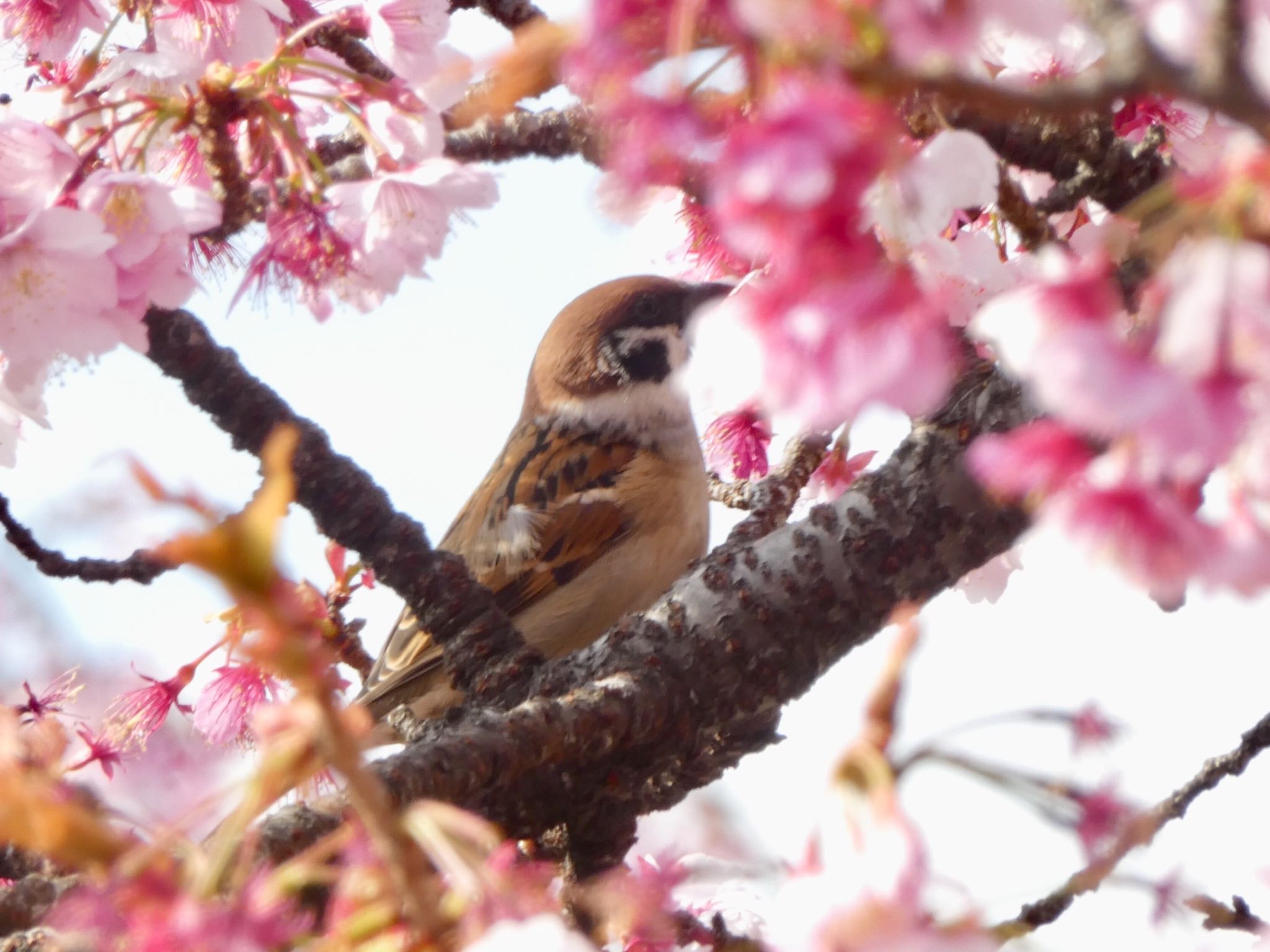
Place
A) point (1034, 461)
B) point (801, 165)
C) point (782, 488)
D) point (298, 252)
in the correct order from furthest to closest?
point (782, 488), point (298, 252), point (1034, 461), point (801, 165)

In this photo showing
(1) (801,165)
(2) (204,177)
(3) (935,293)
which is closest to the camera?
(1) (801,165)

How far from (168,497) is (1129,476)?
646mm

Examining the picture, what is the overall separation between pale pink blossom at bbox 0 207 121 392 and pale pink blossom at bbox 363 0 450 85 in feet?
1.88

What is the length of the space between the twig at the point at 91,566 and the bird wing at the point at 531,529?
136 cm

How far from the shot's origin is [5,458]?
8.88 ft

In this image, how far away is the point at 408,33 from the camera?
2289mm

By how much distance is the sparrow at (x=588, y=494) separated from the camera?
4.26 metres

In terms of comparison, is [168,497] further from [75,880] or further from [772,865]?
[75,880]

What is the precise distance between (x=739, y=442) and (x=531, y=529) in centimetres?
127

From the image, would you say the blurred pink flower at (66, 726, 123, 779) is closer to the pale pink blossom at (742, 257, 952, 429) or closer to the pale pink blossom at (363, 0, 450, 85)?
the pale pink blossom at (363, 0, 450, 85)

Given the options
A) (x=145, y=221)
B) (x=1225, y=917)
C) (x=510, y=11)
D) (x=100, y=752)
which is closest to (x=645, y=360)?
(x=510, y=11)

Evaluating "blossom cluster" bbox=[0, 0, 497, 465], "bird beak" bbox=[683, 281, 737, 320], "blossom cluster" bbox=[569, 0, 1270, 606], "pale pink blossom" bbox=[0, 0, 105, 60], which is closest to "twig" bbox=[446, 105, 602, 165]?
"blossom cluster" bbox=[0, 0, 497, 465]

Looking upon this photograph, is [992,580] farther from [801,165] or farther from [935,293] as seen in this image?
[801,165]

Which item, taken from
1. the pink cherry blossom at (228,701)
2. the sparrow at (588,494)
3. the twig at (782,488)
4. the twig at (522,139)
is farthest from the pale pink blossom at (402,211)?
the sparrow at (588,494)
